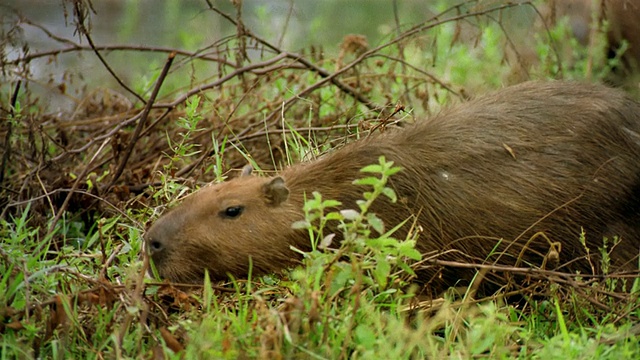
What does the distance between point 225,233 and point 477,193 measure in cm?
95

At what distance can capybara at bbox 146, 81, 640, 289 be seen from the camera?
3652mm

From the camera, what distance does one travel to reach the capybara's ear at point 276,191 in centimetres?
366

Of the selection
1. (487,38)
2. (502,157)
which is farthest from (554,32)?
(502,157)

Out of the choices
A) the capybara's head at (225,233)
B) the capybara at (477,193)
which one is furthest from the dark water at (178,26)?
the capybara's head at (225,233)

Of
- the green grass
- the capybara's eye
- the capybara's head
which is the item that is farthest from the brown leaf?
the capybara's eye

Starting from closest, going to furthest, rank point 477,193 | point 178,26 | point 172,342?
1. point 172,342
2. point 477,193
3. point 178,26

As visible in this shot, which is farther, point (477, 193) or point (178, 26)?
point (178, 26)

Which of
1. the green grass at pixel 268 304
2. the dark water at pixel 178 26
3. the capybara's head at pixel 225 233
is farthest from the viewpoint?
the dark water at pixel 178 26

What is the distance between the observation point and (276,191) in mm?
3680

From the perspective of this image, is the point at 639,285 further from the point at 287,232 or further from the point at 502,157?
the point at 287,232

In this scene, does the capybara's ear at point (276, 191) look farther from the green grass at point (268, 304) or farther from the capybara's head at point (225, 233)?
the green grass at point (268, 304)

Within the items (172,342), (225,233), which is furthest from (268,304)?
(172,342)

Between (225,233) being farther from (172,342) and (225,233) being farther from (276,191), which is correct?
(172,342)

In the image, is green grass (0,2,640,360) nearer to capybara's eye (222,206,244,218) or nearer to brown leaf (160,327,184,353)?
brown leaf (160,327,184,353)
